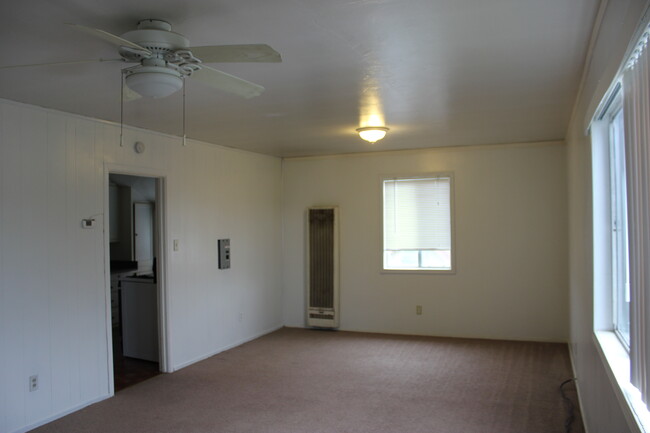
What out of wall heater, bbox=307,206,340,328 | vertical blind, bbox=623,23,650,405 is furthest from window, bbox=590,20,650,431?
wall heater, bbox=307,206,340,328

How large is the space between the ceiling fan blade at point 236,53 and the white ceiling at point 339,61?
0.18 m

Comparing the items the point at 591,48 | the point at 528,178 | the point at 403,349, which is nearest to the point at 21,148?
the point at 591,48

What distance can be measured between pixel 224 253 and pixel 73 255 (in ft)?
6.47

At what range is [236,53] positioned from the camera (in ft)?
6.81

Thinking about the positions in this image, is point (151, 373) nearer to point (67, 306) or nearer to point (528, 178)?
point (67, 306)

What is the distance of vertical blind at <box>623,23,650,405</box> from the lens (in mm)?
1452

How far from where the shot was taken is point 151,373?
4.92m

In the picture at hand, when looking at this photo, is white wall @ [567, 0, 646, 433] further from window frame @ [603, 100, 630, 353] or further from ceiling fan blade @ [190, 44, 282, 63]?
ceiling fan blade @ [190, 44, 282, 63]

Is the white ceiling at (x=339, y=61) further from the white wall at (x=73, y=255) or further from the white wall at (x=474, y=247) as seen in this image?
the white wall at (x=474, y=247)

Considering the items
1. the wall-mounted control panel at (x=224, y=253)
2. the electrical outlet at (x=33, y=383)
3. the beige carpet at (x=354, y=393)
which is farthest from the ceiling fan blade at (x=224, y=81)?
the wall-mounted control panel at (x=224, y=253)

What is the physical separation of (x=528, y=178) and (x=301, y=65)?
4049 mm

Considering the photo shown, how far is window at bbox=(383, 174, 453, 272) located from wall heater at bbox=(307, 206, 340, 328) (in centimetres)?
72

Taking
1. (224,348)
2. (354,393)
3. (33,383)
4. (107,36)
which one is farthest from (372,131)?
(33,383)

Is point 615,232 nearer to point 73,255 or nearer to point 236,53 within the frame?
point 236,53
